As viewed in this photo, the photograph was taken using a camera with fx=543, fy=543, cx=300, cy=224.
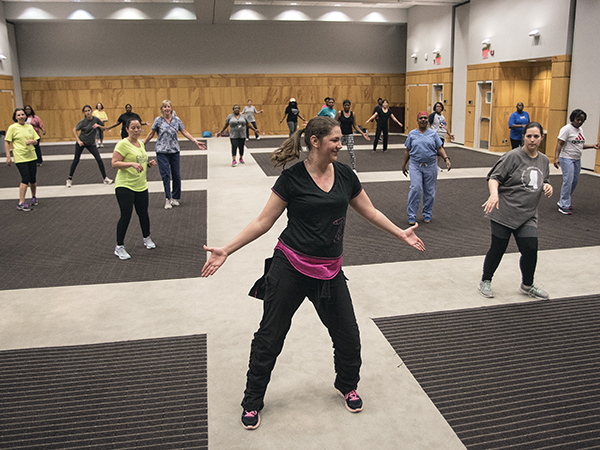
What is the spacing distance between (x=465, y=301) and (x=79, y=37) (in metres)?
24.7

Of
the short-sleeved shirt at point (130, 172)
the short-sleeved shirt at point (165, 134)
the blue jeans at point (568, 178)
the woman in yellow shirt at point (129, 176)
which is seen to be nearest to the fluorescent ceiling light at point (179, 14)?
the short-sleeved shirt at point (165, 134)

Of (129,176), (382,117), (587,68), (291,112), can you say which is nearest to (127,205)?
(129,176)

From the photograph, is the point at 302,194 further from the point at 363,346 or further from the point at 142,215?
the point at 142,215

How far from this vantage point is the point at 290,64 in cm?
2691

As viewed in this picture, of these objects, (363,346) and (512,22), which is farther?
(512,22)

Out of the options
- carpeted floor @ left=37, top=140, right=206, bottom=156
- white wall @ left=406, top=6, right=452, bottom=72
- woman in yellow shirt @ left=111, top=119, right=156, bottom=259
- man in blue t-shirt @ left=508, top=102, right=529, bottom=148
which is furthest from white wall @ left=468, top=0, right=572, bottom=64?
woman in yellow shirt @ left=111, top=119, right=156, bottom=259

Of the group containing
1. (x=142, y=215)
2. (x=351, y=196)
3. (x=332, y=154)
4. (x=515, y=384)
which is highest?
(x=332, y=154)

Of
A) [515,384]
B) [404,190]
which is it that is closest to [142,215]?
[515,384]

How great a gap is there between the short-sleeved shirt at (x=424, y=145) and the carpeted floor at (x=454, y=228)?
1.03 metres

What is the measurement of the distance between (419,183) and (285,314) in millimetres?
5628

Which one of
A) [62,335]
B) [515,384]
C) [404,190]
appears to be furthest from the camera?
[404,190]

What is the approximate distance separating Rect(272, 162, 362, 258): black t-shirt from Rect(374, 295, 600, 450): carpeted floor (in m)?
1.40

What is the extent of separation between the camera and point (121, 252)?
6984 mm

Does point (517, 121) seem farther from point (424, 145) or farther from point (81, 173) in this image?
point (81, 173)
